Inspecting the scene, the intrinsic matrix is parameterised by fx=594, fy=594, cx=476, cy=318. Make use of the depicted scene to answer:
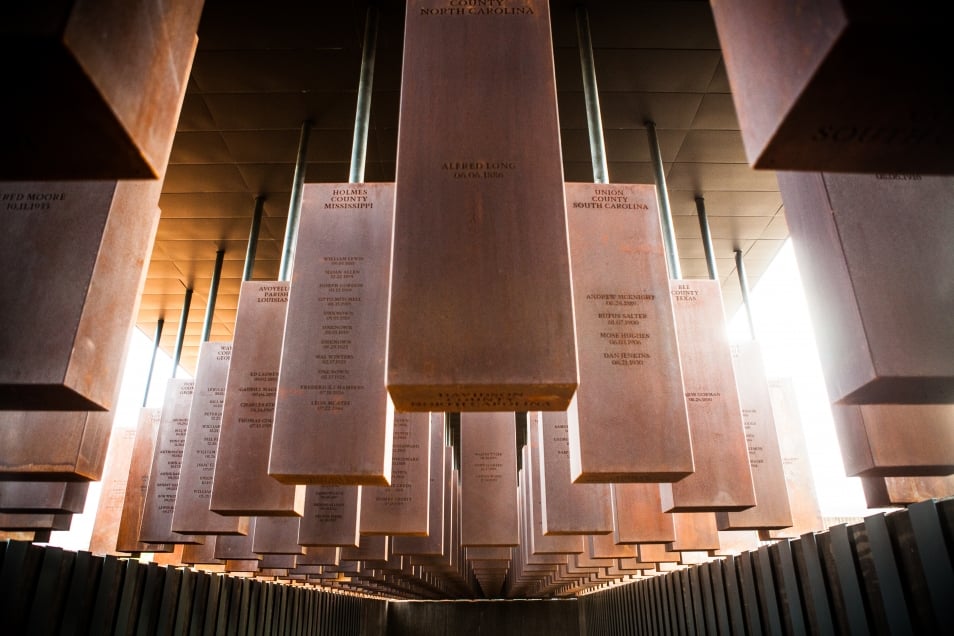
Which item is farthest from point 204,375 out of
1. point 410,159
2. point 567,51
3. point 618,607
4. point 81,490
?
point 618,607

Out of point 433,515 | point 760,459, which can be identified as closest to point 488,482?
point 433,515

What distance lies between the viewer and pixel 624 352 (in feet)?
8.94

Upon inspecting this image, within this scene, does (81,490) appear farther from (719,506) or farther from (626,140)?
(626,140)

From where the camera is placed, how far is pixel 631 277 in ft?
9.46

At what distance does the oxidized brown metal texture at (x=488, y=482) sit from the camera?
5863 millimetres

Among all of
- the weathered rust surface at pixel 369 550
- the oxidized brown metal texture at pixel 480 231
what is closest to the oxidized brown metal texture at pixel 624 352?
the oxidized brown metal texture at pixel 480 231

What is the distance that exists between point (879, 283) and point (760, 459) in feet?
8.08

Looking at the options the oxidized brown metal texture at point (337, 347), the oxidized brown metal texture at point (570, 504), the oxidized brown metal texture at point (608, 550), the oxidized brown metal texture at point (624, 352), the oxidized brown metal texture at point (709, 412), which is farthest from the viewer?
the oxidized brown metal texture at point (608, 550)

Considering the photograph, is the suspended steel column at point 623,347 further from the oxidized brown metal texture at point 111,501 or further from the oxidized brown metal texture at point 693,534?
the oxidized brown metal texture at point 111,501

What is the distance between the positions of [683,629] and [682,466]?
18.0 ft

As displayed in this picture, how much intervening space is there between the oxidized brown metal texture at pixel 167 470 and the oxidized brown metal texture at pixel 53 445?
1.97 m

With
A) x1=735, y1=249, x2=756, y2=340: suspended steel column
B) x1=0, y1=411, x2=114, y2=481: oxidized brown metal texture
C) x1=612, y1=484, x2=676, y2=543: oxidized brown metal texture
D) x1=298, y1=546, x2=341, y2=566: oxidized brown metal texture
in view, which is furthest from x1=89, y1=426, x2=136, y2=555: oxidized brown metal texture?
x1=735, y1=249, x2=756, y2=340: suspended steel column

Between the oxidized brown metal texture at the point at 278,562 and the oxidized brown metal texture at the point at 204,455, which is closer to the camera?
the oxidized brown metal texture at the point at 204,455

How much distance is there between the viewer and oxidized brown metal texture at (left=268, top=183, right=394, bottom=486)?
271 cm
